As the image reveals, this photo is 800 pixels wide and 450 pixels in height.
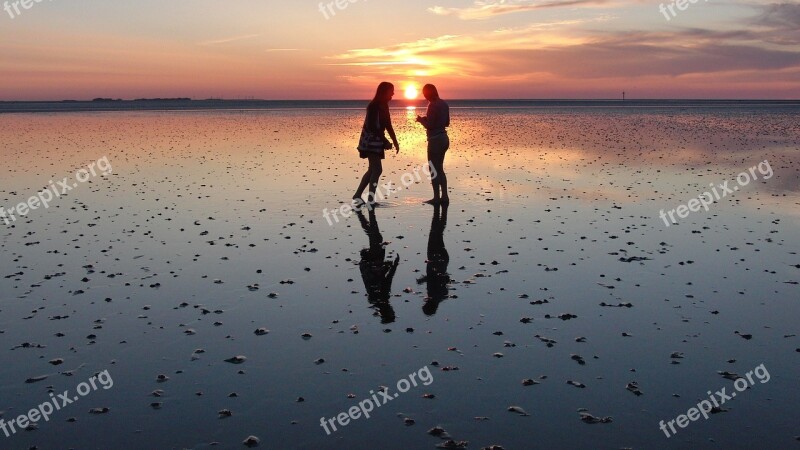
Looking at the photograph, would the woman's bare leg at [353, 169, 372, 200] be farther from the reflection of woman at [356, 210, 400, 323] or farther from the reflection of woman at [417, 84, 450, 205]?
the reflection of woman at [356, 210, 400, 323]

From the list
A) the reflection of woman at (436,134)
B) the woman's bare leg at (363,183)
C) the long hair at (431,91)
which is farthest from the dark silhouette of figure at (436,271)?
the long hair at (431,91)

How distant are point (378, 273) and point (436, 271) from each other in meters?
1.10

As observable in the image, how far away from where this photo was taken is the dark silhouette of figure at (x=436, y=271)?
11000 mm

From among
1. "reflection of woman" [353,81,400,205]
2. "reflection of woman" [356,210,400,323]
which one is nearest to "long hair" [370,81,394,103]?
"reflection of woman" [353,81,400,205]

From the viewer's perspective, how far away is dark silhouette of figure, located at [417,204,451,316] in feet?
36.1

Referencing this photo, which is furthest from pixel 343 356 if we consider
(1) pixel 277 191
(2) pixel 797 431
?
(1) pixel 277 191

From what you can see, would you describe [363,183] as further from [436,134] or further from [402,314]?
[402,314]

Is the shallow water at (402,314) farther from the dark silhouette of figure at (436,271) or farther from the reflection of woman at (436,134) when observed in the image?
the reflection of woman at (436,134)

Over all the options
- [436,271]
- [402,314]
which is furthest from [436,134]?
[402,314]

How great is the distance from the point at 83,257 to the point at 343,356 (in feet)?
26.0

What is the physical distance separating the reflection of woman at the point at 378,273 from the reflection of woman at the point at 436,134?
373 centimetres

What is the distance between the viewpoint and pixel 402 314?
1041 centimetres

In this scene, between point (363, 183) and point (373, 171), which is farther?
point (363, 183)

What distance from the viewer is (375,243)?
15125 mm
